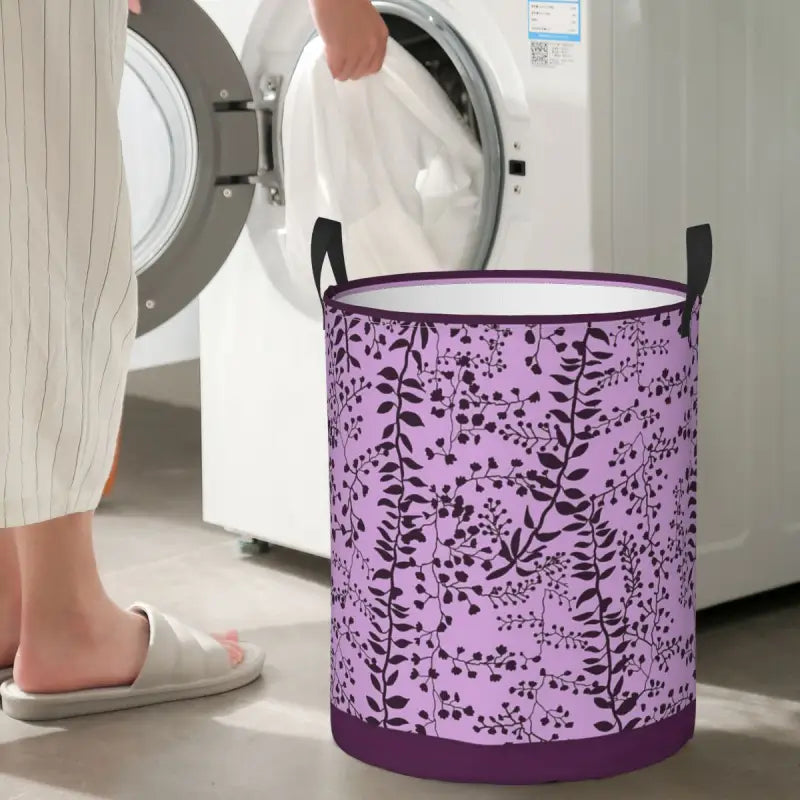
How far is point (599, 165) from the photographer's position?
1.53 m

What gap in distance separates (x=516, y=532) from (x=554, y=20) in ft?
1.96

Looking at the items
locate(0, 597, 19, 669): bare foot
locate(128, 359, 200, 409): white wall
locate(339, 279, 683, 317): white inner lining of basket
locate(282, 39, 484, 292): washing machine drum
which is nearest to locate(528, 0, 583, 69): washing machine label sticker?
locate(282, 39, 484, 292): washing machine drum

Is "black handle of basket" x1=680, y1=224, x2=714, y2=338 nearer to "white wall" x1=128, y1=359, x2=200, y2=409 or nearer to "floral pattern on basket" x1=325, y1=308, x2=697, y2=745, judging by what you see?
"floral pattern on basket" x1=325, y1=308, x2=697, y2=745

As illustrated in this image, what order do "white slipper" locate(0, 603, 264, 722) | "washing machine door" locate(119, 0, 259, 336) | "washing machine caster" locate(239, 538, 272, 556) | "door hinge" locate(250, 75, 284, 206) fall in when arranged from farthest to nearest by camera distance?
"washing machine caster" locate(239, 538, 272, 556) < "door hinge" locate(250, 75, 284, 206) < "washing machine door" locate(119, 0, 259, 336) < "white slipper" locate(0, 603, 264, 722)

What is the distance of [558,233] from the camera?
156 cm

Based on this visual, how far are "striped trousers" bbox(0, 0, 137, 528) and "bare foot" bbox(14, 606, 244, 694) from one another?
0.17m

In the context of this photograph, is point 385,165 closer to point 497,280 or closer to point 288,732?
point 497,280

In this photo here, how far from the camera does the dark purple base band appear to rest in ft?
4.10

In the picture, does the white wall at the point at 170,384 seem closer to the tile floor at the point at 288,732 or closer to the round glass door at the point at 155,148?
the tile floor at the point at 288,732

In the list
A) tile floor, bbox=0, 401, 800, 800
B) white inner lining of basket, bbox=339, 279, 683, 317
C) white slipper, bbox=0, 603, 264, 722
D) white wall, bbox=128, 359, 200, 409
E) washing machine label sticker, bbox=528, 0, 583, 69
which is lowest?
tile floor, bbox=0, 401, 800, 800

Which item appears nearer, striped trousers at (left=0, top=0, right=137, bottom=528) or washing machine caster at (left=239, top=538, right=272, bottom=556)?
striped trousers at (left=0, top=0, right=137, bottom=528)

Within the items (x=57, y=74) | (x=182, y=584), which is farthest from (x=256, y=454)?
(x=57, y=74)

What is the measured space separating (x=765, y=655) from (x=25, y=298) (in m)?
0.89

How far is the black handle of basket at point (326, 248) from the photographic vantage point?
53.7 inches
